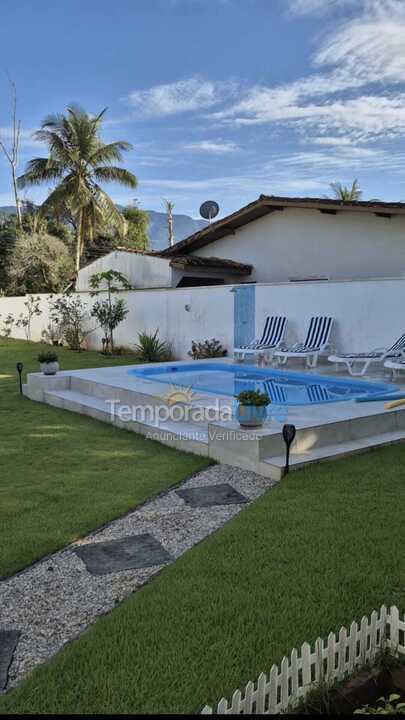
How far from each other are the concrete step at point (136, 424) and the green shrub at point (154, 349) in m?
6.15

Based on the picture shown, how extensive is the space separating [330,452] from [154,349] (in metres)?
10.9

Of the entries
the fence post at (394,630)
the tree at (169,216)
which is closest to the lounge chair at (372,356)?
the fence post at (394,630)

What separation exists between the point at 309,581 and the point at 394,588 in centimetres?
55

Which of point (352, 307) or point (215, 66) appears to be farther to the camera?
point (215, 66)

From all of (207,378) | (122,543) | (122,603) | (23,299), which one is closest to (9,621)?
(122,603)

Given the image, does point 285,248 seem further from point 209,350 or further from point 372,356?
point 372,356

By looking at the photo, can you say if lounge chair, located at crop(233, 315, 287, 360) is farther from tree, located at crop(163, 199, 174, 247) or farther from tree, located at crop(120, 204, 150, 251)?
tree, located at crop(163, 199, 174, 247)

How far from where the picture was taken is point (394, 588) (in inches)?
142

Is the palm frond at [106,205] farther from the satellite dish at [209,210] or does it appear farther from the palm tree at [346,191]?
the palm tree at [346,191]

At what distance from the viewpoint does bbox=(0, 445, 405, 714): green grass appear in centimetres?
274

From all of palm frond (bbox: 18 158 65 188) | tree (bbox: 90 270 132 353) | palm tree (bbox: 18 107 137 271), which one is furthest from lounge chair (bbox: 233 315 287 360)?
palm frond (bbox: 18 158 65 188)

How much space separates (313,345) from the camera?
13.4 m

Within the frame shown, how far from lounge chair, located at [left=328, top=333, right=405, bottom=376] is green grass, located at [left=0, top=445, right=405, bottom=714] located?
21.9 feet

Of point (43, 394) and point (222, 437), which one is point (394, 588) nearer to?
point (222, 437)
